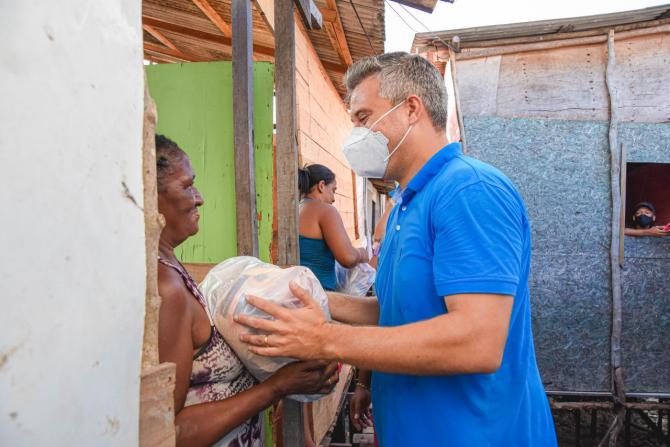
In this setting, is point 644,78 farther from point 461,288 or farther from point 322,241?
point 461,288

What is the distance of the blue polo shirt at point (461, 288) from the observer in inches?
50.8

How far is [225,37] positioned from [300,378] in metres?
4.50

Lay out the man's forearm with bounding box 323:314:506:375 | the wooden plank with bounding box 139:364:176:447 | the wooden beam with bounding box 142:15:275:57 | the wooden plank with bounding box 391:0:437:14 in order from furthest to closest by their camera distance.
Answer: the wooden beam with bounding box 142:15:275:57 < the wooden plank with bounding box 391:0:437:14 < the man's forearm with bounding box 323:314:506:375 < the wooden plank with bounding box 139:364:176:447

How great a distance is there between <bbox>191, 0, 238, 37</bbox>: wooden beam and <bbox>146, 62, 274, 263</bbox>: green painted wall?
155 centimetres

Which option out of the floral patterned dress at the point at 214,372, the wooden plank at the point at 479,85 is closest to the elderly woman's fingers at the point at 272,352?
the floral patterned dress at the point at 214,372

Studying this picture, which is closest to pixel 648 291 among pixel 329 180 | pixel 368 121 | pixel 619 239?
pixel 619 239

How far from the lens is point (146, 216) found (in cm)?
80

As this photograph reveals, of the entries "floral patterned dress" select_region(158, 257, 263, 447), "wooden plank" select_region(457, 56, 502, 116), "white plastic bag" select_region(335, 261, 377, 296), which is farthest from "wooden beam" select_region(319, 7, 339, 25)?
"floral patterned dress" select_region(158, 257, 263, 447)

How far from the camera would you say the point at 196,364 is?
1411 millimetres

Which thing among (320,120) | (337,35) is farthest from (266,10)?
(320,120)

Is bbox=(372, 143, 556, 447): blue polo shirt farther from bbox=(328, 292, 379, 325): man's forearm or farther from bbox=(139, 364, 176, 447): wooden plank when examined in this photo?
bbox=(139, 364, 176, 447): wooden plank

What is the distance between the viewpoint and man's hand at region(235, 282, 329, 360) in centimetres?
125

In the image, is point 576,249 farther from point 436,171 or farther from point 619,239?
point 436,171

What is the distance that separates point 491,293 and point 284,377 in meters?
0.73
